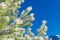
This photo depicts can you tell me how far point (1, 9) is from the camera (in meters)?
8.93

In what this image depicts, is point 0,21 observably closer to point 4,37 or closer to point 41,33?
point 4,37

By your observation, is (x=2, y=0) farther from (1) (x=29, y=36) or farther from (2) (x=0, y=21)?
(1) (x=29, y=36)

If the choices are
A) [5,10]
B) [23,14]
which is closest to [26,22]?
[23,14]

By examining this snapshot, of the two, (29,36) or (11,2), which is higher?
(11,2)

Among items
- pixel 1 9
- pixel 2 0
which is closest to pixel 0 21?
pixel 1 9

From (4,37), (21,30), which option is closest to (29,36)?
(21,30)

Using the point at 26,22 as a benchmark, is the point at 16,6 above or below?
above

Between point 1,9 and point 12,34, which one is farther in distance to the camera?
point 12,34

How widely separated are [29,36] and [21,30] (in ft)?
1.21

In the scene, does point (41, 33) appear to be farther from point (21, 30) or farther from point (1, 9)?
point (1, 9)

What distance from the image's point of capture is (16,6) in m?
10.1

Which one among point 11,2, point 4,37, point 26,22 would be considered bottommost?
point 4,37

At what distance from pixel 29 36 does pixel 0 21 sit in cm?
131

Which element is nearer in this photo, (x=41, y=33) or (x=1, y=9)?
(x=1, y=9)
